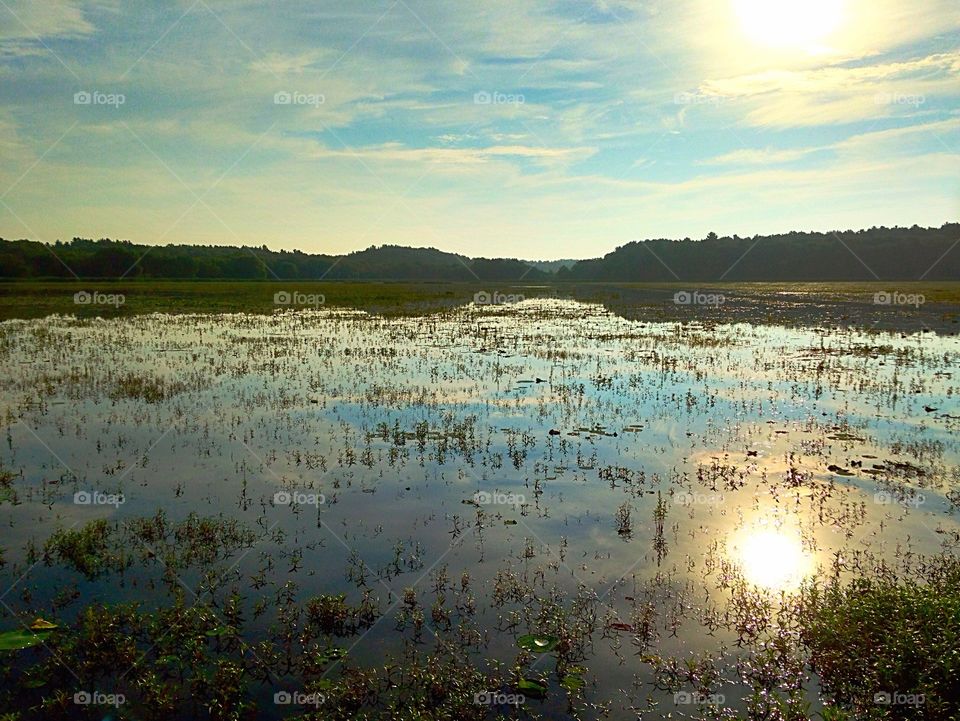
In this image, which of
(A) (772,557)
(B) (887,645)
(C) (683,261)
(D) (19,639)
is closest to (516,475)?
(A) (772,557)

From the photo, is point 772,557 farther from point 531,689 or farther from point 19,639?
point 19,639

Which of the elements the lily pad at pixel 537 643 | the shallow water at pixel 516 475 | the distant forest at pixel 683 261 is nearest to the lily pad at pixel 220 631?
the shallow water at pixel 516 475

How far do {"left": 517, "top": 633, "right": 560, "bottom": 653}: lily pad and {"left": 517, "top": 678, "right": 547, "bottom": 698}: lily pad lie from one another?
22.8 inches

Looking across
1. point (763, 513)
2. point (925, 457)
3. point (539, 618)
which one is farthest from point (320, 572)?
point (925, 457)

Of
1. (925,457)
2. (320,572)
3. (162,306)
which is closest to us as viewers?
(320,572)

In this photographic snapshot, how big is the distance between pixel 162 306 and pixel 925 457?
5829 centimetres

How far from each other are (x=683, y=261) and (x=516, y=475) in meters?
181

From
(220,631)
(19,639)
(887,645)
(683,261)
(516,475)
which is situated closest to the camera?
(887,645)

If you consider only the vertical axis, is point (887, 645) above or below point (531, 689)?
above

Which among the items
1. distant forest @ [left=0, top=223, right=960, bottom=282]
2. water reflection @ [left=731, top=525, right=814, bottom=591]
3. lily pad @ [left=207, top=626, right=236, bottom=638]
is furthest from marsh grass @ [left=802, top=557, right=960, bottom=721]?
distant forest @ [left=0, top=223, right=960, bottom=282]

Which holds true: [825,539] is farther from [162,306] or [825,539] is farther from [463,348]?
[162,306]

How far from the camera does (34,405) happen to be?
59.6 ft

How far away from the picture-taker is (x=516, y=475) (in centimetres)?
1260

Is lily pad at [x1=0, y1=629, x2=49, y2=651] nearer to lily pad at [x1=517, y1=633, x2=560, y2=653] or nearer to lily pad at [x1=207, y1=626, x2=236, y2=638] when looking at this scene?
lily pad at [x1=207, y1=626, x2=236, y2=638]
